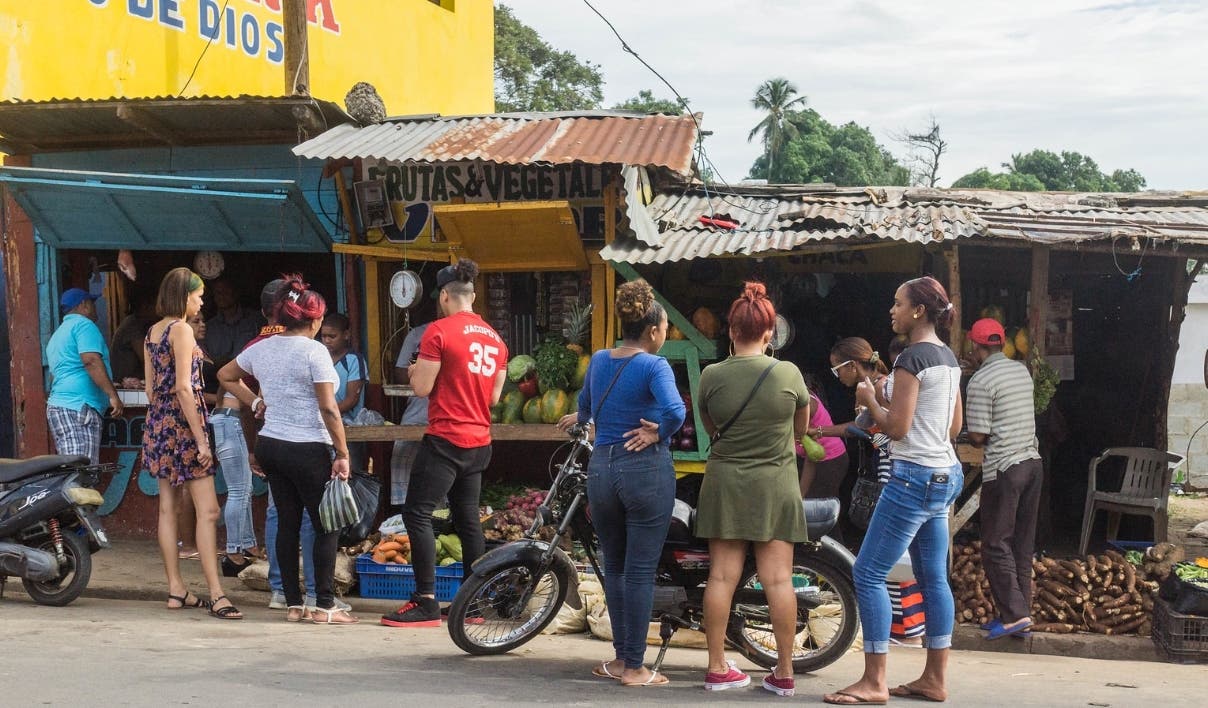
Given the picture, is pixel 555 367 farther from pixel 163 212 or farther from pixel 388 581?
pixel 163 212

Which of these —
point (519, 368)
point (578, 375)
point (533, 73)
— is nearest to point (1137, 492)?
point (578, 375)

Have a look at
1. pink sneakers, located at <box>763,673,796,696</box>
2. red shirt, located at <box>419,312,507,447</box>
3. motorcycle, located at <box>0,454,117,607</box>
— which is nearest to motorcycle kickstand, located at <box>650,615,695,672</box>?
pink sneakers, located at <box>763,673,796,696</box>

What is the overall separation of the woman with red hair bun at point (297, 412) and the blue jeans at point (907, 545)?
2812mm

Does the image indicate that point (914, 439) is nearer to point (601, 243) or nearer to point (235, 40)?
point (601, 243)

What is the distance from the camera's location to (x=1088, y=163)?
168 feet

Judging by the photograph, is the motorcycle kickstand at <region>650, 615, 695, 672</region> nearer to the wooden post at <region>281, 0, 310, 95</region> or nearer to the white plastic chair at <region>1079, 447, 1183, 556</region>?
the white plastic chair at <region>1079, 447, 1183, 556</region>

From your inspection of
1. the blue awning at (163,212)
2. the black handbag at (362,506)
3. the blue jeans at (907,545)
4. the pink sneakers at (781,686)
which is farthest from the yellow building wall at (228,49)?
the blue jeans at (907,545)

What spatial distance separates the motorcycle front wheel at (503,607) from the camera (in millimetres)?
5789

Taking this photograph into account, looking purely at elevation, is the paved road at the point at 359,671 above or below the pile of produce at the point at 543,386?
below

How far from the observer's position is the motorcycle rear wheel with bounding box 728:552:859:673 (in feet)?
18.5

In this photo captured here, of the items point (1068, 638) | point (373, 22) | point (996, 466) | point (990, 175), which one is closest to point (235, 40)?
point (373, 22)

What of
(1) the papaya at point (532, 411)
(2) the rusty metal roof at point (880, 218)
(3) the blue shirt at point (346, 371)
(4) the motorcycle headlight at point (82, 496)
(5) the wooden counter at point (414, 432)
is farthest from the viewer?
(3) the blue shirt at point (346, 371)

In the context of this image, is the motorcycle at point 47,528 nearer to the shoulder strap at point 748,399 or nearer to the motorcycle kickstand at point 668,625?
the motorcycle kickstand at point 668,625

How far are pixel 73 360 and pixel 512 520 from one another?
11.4 feet
